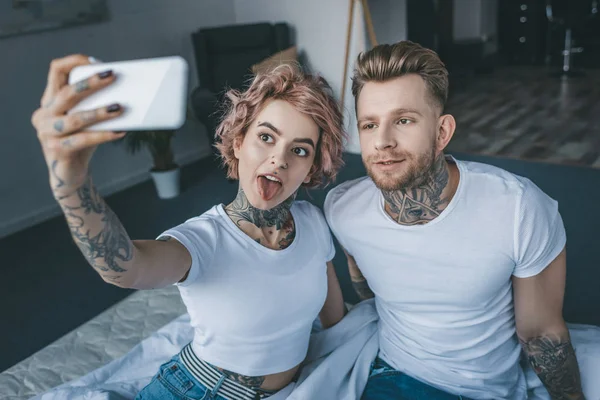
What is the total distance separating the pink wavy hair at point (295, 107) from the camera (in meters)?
1.23

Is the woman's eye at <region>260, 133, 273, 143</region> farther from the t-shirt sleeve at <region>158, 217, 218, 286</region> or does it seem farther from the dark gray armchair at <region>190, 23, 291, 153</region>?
the dark gray armchair at <region>190, 23, 291, 153</region>

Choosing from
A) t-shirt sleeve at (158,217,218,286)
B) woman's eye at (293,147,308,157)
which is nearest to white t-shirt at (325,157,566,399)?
woman's eye at (293,147,308,157)

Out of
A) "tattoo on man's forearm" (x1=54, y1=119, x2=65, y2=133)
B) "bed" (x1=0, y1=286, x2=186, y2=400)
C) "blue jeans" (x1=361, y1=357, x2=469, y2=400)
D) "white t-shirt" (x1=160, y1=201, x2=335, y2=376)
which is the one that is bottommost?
"bed" (x1=0, y1=286, x2=186, y2=400)

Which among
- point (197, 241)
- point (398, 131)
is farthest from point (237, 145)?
point (398, 131)

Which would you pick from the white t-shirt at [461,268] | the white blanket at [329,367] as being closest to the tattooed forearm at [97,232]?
the white blanket at [329,367]

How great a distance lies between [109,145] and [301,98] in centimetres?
334

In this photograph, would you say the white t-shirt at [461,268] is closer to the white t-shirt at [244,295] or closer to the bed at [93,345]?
the white t-shirt at [244,295]

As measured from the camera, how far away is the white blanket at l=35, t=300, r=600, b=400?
134cm

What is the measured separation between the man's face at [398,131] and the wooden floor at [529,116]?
10.3 feet

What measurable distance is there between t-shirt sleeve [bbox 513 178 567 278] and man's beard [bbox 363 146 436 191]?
224 millimetres

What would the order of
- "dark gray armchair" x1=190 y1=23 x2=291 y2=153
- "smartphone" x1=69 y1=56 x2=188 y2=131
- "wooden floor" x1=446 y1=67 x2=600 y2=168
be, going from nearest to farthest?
"smartphone" x1=69 y1=56 x2=188 y2=131, "wooden floor" x1=446 y1=67 x2=600 y2=168, "dark gray armchair" x1=190 y1=23 x2=291 y2=153

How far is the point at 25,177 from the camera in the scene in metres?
3.68

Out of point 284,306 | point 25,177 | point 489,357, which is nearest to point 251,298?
point 284,306

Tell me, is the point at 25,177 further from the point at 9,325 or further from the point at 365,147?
the point at 365,147
